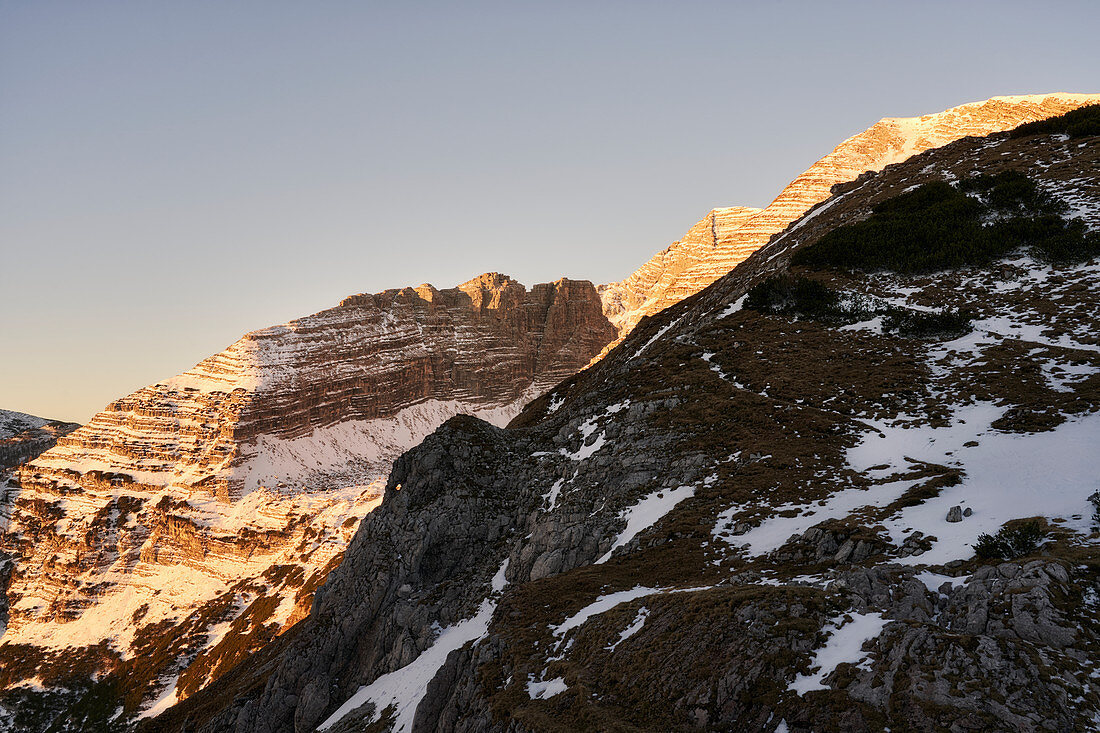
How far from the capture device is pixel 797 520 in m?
29.2

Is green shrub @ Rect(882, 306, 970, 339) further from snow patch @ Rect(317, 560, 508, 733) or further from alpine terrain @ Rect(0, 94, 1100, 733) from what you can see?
snow patch @ Rect(317, 560, 508, 733)

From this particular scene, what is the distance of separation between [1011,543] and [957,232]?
37238mm

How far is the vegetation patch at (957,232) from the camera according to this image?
4597 cm

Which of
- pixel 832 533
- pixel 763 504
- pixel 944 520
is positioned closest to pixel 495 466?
pixel 763 504

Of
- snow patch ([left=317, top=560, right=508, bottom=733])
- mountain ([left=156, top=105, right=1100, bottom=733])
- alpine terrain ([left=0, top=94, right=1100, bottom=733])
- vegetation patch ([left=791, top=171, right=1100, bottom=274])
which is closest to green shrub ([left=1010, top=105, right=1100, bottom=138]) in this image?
alpine terrain ([left=0, top=94, right=1100, bottom=733])

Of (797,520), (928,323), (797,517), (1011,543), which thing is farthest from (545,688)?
(928,323)

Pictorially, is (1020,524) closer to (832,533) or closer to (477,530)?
(832,533)

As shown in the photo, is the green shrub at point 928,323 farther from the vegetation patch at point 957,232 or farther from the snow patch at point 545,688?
the snow patch at point 545,688

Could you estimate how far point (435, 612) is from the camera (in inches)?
1615

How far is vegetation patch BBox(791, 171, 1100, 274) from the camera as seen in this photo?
45969 millimetres

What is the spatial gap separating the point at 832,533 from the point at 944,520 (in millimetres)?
3707

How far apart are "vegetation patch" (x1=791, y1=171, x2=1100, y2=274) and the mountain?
23cm

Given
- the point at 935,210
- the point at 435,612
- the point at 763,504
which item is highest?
the point at 935,210

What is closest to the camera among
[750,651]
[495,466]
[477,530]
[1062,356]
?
[750,651]
